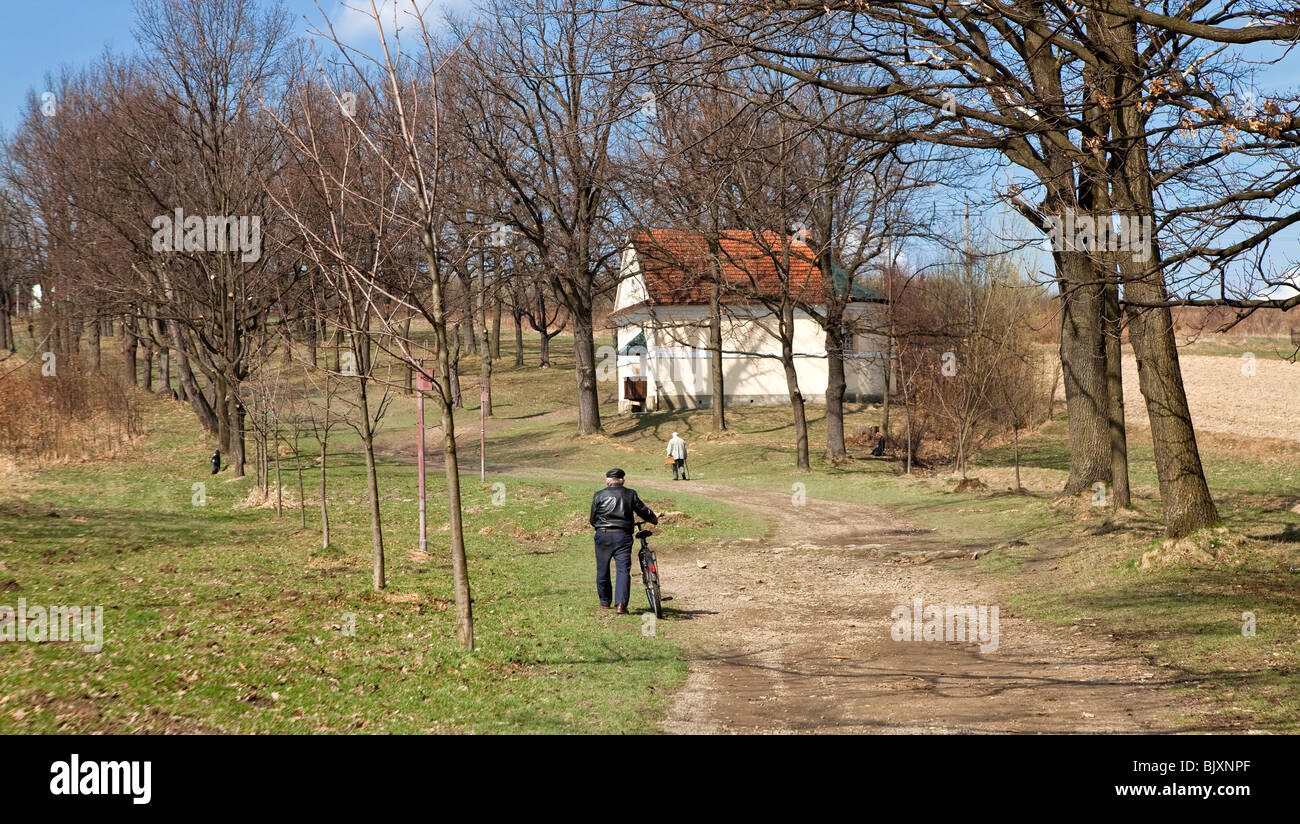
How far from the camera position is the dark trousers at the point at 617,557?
12.3 m

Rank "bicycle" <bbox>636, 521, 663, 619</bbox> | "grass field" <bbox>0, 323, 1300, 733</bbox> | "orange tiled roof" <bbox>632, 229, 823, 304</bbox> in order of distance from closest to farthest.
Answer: "grass field" <bbox>0, 323, 1300, 733</bbox>, "bicycle" <bbox>636, 521, 663, 619</bbox>, "orange tiled roof" <bbox>632, 229, 823, 304</bbox>

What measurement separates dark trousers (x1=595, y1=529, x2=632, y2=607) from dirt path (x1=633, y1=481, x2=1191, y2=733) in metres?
0.80

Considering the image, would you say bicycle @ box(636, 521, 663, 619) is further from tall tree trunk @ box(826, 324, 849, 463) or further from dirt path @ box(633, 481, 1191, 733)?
tall tree trunk @ box(826, 324, 849, 463)

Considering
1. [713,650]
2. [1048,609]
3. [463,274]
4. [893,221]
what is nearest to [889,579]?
[1048,609]

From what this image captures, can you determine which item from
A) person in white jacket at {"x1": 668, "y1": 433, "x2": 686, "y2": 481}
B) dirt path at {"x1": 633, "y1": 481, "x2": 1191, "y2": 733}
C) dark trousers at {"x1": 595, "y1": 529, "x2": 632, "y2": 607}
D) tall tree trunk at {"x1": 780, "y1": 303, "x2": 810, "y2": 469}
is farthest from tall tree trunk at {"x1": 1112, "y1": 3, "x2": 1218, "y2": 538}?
tall tree trunk at {"x1": 780, "y1": 303, "x2": 810, "y2": 469}

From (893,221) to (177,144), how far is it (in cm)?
2244

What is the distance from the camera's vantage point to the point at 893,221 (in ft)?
103

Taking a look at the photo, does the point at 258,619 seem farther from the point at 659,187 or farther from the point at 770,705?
the point at 659,187

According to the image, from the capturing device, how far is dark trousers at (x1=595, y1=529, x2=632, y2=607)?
486 inches

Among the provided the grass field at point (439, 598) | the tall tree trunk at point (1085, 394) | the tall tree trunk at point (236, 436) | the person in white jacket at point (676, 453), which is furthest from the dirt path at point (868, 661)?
the tall tree trunk at point (236, 436)

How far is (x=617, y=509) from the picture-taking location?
1237 cm

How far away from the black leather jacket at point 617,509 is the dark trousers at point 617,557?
115mm

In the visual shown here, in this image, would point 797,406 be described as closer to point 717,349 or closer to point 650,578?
point 717,349

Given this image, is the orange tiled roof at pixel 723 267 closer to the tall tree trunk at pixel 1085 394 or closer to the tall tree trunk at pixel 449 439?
the tall tree trunk at pixel 1085 394
